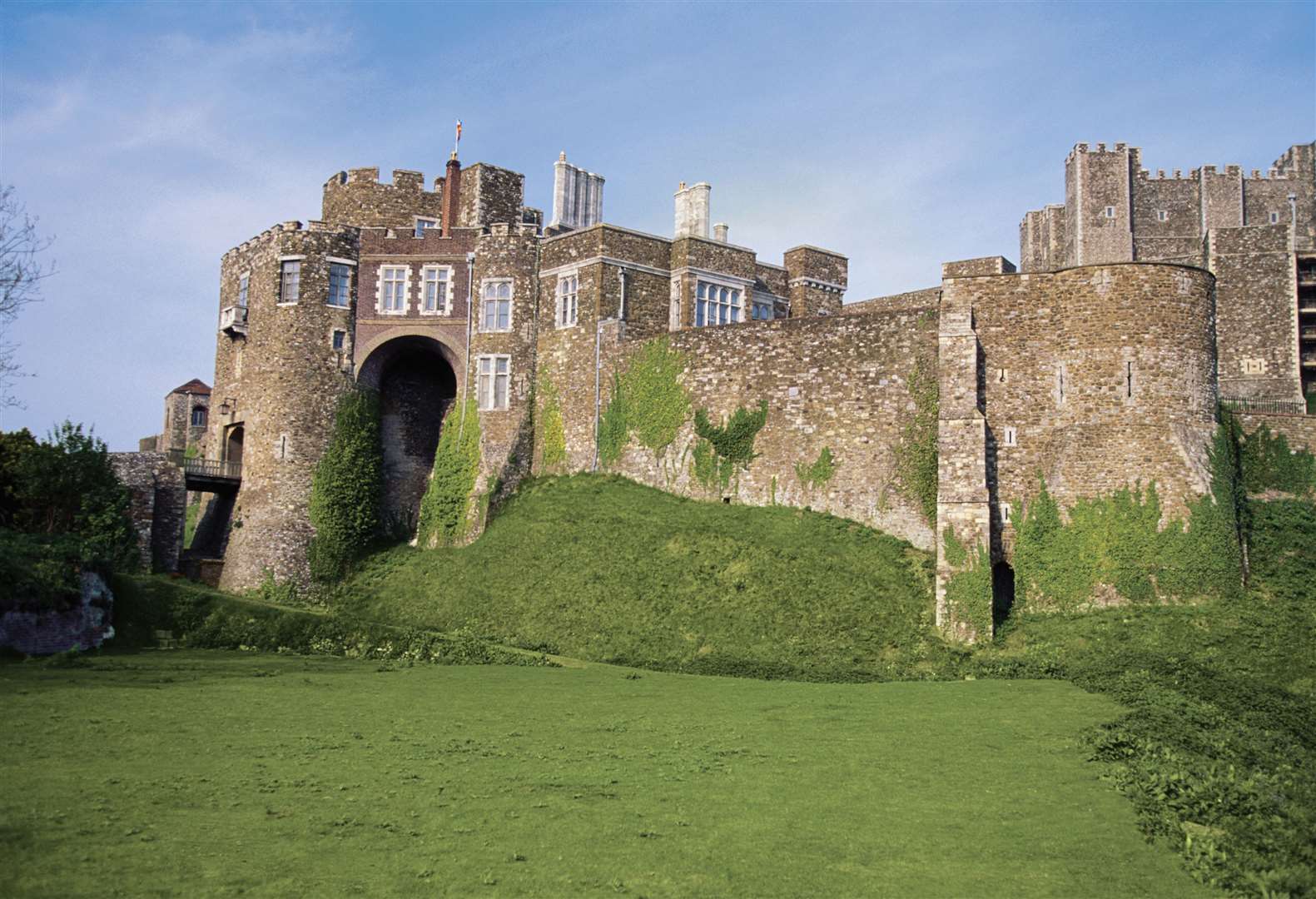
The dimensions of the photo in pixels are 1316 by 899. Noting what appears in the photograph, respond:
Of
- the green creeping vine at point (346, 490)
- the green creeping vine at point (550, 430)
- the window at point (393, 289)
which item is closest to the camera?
the green creeping vine at point (346, 490)

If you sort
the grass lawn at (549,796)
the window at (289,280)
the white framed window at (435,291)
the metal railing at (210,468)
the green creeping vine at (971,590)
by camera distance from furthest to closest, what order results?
the white framed window at (435,291)
the window at (289,280)
the metal railing at (210,468)
the green creeping vine at (971,590)
the grass lawn at (549,796)

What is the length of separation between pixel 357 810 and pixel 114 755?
3942 mm

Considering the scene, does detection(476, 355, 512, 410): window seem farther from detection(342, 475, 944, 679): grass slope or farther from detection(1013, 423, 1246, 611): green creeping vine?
detection(1013, 423, 1246, 611): green creeping vine

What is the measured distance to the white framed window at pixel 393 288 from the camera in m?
44.2

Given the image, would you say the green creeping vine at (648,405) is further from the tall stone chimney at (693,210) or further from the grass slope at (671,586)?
the tall stone chimney at (693,210)

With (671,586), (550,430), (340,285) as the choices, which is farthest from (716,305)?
(671,586)

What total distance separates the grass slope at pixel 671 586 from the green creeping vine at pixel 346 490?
1.35 metres

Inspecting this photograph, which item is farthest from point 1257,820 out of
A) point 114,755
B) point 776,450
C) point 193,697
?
point 776,450

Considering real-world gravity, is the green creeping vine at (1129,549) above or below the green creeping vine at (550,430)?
below

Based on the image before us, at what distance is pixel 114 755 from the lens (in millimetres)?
15102

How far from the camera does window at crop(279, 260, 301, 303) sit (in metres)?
43.4

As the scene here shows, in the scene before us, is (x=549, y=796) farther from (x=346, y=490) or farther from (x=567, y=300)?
(x=567, y=300)

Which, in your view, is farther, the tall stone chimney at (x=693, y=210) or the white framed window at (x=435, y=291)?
the tall stone chimney at (x=693, y=210)

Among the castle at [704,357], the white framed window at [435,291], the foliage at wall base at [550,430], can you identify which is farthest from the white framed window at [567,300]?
the white framed window at [435,291]
